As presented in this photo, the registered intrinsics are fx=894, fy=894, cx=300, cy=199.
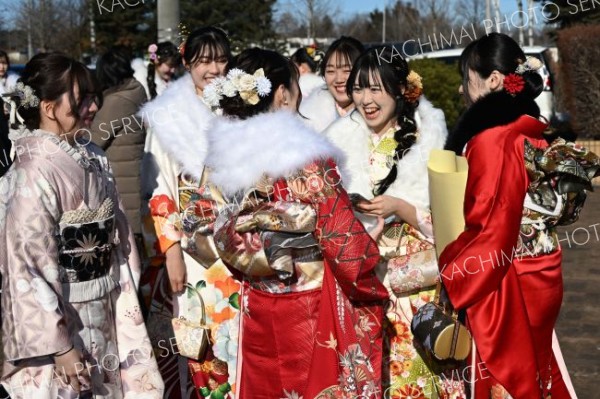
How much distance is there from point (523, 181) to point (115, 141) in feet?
9.93

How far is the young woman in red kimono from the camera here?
333cm

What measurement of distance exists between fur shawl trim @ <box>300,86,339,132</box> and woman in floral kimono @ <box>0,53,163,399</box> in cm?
189

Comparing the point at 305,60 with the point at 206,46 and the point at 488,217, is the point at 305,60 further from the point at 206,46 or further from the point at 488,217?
the point at 488,217

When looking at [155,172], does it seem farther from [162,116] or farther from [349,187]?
[349,187]

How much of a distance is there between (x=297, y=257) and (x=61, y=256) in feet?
2.90

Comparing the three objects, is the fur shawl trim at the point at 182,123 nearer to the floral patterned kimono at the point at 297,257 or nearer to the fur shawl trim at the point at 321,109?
the floral patterned kimono at the point at 297,257

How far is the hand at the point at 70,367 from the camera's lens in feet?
10.2

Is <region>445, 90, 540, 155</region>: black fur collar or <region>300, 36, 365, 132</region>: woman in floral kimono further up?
<region>300, 36, 365, 132</region>: woman in floral kimono

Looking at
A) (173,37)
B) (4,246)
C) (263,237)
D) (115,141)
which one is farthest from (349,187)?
(173,37)

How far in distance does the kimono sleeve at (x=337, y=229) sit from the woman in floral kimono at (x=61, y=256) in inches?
30.2

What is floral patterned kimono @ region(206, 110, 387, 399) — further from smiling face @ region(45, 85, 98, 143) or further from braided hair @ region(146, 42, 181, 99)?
braided hair @ region(146, 42, 181, 99)

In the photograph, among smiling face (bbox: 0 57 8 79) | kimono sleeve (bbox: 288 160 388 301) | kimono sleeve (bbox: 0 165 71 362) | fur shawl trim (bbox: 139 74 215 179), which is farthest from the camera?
smiling face (bbox: 0 57 8 79)

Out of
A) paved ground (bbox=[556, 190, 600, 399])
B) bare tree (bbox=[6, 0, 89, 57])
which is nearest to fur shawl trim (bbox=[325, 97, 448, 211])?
paved ground (bbox=[556, 190, 600, 399])

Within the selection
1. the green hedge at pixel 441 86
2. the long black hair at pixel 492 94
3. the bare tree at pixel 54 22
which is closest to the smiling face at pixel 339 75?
the long black hair at pixel 492 94
